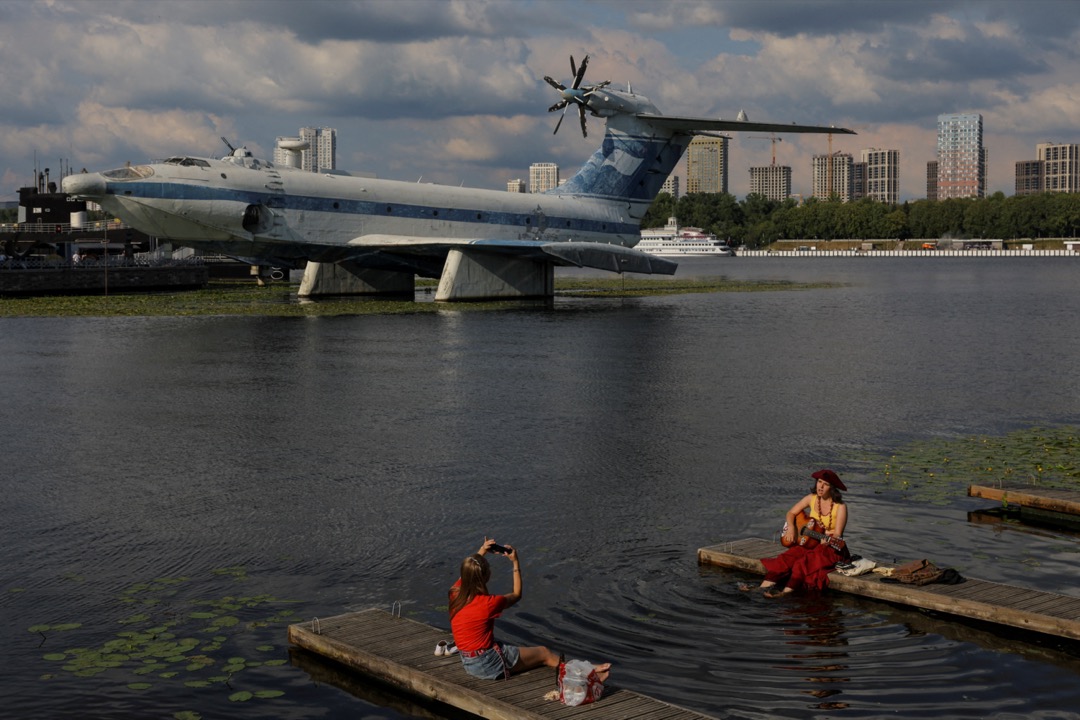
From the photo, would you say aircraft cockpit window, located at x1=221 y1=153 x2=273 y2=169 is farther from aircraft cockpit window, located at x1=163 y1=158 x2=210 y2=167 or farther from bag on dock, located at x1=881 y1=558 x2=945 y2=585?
bag on dock, located at x1=881 y1=558 x2=945 y2=585

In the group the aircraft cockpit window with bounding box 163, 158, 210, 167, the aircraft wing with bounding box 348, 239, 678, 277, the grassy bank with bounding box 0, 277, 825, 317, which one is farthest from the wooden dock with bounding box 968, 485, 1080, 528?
the aircraft cockpit window with bounding box 163, 158, 210, 167

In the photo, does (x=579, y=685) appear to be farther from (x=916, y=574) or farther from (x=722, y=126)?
(x=722, y=126)

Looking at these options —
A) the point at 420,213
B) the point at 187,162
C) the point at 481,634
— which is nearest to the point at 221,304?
the point at 187,162

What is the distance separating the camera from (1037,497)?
620 inches

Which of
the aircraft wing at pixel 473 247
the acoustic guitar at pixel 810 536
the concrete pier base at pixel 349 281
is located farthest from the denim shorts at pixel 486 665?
the concrete pier base at pixel 349 281

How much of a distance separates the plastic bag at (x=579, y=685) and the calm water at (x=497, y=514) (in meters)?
0.89

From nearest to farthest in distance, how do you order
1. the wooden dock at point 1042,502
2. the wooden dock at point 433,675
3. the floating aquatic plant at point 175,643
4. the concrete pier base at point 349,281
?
the wooden dock at point 433,675
the floating aquatic plant at point 175,643
the wooden dock at point 1042,502
the concrete pier base at point 349,281

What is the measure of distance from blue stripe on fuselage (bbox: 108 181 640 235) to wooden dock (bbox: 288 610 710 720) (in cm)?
4268

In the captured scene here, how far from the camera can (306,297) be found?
6347 centimetres

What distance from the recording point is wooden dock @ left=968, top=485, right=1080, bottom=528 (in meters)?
15.4

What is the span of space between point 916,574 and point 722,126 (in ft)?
176

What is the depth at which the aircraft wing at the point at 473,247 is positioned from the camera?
188 ft

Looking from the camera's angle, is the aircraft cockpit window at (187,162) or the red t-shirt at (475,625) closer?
the red t-shirt at (475,625)

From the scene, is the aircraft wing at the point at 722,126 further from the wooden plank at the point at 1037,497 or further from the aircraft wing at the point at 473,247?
the wooden plank at the point at 1037,497
